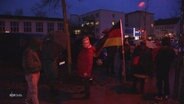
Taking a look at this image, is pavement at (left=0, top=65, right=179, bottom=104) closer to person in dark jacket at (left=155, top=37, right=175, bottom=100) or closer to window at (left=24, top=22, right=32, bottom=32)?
person in dark jacket at (left=155, top=37, right=175, bottom=100)

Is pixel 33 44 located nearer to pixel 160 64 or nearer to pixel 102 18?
pixel 160 64

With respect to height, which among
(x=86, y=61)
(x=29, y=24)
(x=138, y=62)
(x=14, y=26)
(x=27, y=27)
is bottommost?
(x=138, y=62)

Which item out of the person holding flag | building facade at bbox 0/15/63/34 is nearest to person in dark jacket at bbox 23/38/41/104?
the person holding flag

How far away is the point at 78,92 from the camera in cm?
1225

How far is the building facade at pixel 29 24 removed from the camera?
56438 millimetres

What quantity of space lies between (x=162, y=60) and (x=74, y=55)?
9190mm

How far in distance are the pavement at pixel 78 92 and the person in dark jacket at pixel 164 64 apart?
0.32m

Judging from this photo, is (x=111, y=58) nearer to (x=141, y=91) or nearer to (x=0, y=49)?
(x=141, y=91)

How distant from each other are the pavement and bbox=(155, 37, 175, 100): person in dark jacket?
12.7 inches

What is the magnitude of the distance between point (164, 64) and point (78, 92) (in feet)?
9.51

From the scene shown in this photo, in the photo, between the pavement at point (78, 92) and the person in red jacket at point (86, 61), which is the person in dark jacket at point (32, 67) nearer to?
the pavement at point (78, 92)

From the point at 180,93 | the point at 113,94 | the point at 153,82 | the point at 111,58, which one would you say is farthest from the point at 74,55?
the point at 180,93

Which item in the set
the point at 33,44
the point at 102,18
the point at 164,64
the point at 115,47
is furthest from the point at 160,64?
the point at 102,18

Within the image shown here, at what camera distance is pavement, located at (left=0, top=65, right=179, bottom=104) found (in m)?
10.8
